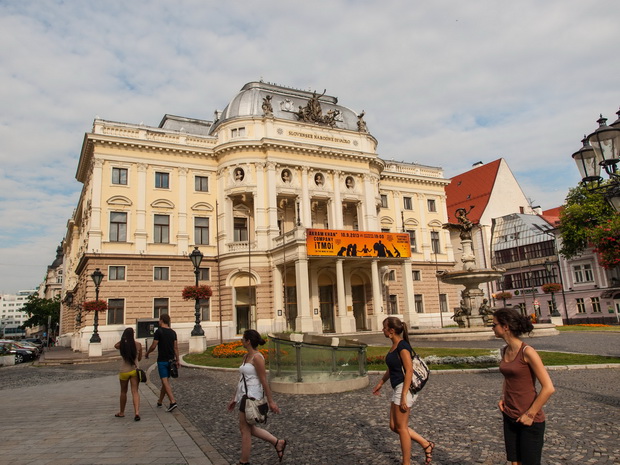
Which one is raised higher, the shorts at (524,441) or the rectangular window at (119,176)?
the rectangular window at (119,176)

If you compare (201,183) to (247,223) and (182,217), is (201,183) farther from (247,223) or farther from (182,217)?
(247,223)

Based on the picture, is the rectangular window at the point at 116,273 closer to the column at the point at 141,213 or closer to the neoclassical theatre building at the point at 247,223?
the neoclassical theatre building at the point at 247,223

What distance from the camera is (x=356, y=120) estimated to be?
153 ft

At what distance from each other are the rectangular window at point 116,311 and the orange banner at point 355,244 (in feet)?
47.8

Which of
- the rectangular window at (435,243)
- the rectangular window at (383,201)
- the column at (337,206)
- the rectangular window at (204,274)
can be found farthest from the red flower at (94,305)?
the rectangular window at (435,243)

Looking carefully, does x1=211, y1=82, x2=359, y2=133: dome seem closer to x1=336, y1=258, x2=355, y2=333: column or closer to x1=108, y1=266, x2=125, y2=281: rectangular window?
x1=336, y1=258, x2=355, y2=333: column

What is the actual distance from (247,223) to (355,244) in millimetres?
9908

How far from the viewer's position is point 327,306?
41.0 metres

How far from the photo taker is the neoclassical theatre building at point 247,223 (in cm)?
3575

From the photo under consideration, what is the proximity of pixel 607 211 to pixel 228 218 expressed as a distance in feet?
118

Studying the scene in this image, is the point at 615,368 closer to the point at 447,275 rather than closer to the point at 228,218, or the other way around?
the point at 447,275

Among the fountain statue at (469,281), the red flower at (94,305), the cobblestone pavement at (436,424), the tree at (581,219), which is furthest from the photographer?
the tree at (581,219)

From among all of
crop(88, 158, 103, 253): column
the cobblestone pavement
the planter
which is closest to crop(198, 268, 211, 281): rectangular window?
crop(88, 158, 103, 253): column

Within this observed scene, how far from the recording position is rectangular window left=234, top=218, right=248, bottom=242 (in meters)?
40.3
